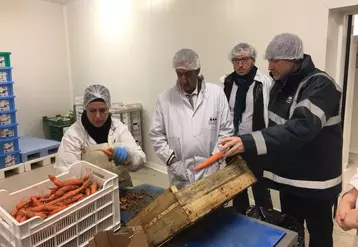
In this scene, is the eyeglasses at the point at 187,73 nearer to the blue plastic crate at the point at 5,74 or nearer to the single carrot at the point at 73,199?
the single carrot at the point at 73,199

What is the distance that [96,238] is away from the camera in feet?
2.84

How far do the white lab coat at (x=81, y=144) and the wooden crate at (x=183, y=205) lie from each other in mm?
666

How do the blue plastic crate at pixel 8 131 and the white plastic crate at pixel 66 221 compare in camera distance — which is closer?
the white plastic crate at pixel 66 221

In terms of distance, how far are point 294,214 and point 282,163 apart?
30 cm

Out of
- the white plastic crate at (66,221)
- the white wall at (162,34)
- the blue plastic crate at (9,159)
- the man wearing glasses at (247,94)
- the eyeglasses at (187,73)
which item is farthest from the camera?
the blue plastic crate at (9,159)

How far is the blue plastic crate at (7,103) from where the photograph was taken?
3.33m


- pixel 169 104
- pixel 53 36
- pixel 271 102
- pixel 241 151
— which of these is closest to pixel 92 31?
pixel 53 36

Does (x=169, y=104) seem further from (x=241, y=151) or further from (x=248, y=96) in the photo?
(x=241, y=151)

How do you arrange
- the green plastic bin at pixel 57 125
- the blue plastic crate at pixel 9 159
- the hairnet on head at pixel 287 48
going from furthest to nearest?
the green plastic bin at pixel 57 125 → the blue plastic crate at pixel 9 159 → the hairnet on head at pixel 287 48

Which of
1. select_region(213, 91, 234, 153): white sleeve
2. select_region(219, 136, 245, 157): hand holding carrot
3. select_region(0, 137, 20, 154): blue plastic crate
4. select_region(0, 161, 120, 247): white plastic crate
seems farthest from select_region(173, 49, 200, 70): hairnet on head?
select_region(0, 137, 20, 154): blue plastic crate

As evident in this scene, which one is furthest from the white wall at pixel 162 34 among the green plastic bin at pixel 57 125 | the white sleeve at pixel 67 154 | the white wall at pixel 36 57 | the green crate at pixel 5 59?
the white sleeve at pixel 67 154

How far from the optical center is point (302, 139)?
1.20m

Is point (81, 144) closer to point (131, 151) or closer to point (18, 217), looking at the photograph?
point (131, 151)

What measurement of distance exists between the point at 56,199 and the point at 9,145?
292cm
